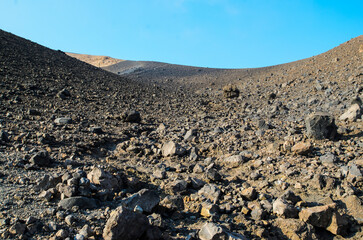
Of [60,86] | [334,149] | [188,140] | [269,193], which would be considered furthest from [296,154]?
[60,86]

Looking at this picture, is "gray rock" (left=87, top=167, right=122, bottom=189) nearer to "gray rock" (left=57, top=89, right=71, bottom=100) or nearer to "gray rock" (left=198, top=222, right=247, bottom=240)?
"gray rock" (left=198, top=222, right=247, bottom=240)

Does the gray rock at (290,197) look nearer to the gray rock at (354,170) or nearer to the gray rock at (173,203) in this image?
the gray rock at (354,170)

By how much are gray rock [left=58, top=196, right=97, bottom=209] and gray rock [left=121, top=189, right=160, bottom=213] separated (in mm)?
333

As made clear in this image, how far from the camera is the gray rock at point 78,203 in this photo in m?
2.63

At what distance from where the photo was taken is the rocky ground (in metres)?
2.49

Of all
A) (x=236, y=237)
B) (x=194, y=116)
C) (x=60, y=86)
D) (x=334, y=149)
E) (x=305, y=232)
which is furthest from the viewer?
(x=60, y=86)

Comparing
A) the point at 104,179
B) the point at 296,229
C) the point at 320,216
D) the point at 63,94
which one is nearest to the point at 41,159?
the point at 104,179

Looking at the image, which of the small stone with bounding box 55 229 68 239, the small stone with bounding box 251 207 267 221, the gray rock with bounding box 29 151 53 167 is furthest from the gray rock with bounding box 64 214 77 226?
the small stone with bounding box 251 207 267 221

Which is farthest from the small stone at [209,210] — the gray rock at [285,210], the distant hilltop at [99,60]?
the distant hilltop at [99,60]

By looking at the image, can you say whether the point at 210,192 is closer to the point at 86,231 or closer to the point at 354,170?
the point at 86,231

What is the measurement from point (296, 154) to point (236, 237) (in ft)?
7.24

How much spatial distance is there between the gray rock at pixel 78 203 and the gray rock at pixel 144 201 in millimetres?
333

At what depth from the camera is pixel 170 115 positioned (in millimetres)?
7926

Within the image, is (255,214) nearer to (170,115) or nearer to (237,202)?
(237,202)
